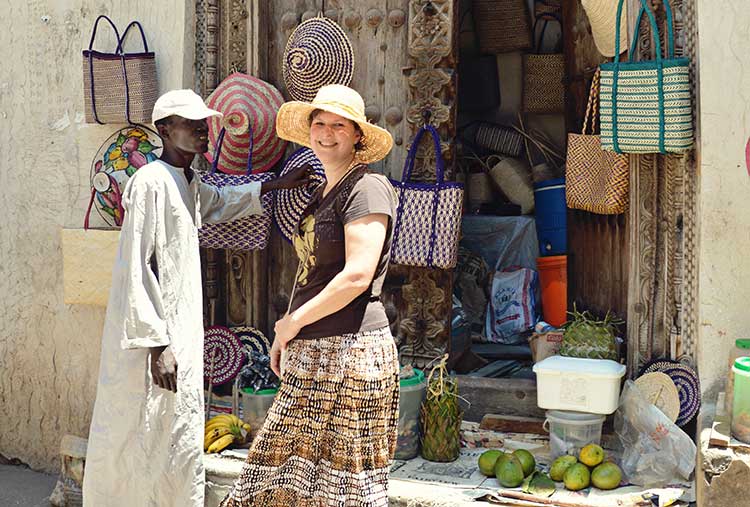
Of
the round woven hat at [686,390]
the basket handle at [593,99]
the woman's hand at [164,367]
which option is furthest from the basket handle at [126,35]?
the round woven hat at [686,390]

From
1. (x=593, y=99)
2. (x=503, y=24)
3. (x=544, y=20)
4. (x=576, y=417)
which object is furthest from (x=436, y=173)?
(x=544, y=20)

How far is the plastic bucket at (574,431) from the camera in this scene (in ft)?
13.9

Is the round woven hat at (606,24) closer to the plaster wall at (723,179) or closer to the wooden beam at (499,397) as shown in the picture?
the plaster wall at (723,179)

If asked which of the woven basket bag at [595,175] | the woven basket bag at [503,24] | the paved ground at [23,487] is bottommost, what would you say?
the paved ground at [23,487]

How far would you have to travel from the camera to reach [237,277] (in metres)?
5.18

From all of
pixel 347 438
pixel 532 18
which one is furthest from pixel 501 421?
pixel 532 18

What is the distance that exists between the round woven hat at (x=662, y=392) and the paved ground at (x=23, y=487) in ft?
9.99

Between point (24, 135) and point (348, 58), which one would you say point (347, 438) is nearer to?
point (348, 58)

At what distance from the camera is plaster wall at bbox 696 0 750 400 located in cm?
399

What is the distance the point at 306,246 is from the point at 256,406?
5.10ft

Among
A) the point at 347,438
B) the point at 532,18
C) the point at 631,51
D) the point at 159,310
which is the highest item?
the point at 532,18

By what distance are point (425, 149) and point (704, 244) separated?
59.0 inches

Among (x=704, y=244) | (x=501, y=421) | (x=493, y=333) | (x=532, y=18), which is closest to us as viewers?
(x=704, y=244)

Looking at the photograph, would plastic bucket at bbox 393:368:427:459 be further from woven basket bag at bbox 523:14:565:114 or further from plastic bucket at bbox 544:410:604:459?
woven basket bag at bbox 523:14:565:114
